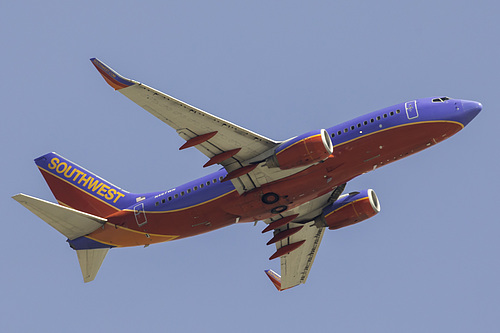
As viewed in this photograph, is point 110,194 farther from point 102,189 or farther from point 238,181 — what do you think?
point 238,181

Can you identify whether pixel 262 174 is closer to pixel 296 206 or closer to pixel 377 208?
pixel 296 206

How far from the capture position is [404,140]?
160 feet

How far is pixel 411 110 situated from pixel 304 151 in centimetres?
799

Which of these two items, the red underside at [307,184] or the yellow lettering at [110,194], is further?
the yellow lettering at [110,194]

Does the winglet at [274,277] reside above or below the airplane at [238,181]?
below

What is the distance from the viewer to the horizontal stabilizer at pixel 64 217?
166 ft

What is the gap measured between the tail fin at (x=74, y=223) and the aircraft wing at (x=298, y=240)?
13089 millimetres

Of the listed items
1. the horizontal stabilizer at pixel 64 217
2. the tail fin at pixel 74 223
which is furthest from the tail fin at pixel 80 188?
the tail fin at pixel 74 223

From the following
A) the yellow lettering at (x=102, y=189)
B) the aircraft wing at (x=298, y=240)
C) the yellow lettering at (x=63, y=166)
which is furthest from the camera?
the yellow lettering at (x=63, y=166)

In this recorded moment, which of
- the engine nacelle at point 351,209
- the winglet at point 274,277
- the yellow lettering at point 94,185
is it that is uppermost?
the yellow lettering at point 94,185

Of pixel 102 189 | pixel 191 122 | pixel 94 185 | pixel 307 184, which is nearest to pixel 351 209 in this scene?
pixel 307 184

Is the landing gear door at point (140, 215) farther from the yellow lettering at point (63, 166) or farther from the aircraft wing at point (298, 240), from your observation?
the aircraft wing at point (298, 240)

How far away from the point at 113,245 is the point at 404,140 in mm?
22536

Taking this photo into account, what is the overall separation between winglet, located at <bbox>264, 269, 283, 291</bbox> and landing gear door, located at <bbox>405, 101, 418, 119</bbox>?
21302 mm
